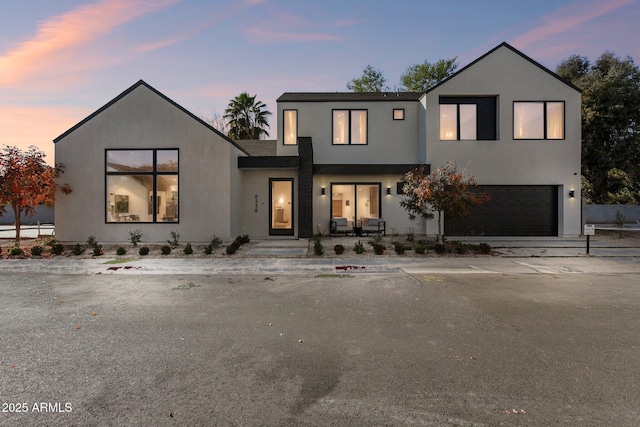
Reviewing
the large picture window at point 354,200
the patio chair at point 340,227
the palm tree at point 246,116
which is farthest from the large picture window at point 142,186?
the palm tree at point 246,116

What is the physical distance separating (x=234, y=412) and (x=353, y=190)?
47.4 feet

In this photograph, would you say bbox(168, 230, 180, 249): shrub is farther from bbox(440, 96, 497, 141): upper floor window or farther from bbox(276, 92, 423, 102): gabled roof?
bbox(440, 96, 497, 141): upper floor window

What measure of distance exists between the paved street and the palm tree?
26344mm

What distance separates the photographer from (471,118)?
15.9 meters

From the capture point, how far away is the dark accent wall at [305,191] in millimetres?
14297

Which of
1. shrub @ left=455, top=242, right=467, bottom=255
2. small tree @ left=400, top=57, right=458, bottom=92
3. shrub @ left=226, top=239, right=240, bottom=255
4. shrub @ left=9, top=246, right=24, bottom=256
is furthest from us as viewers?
small tree @ left=400, top=57, right=458, bottom=92

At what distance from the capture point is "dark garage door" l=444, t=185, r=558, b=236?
51.9 feet

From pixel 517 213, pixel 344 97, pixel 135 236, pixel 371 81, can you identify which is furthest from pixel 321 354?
pixel 371 81

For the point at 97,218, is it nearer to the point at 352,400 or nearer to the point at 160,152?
the point at 160,152

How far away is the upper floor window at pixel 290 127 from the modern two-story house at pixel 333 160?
0.05m

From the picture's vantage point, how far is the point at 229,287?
7.06 m

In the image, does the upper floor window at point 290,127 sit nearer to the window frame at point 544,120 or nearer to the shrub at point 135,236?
the shrub at point 135,236

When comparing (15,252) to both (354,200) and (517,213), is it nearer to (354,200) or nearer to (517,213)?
(354,200)

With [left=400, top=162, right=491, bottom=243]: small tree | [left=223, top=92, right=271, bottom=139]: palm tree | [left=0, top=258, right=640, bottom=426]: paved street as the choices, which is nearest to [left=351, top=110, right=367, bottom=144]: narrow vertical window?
[left=400, top=162, right=491, bottom=243]: small tree
